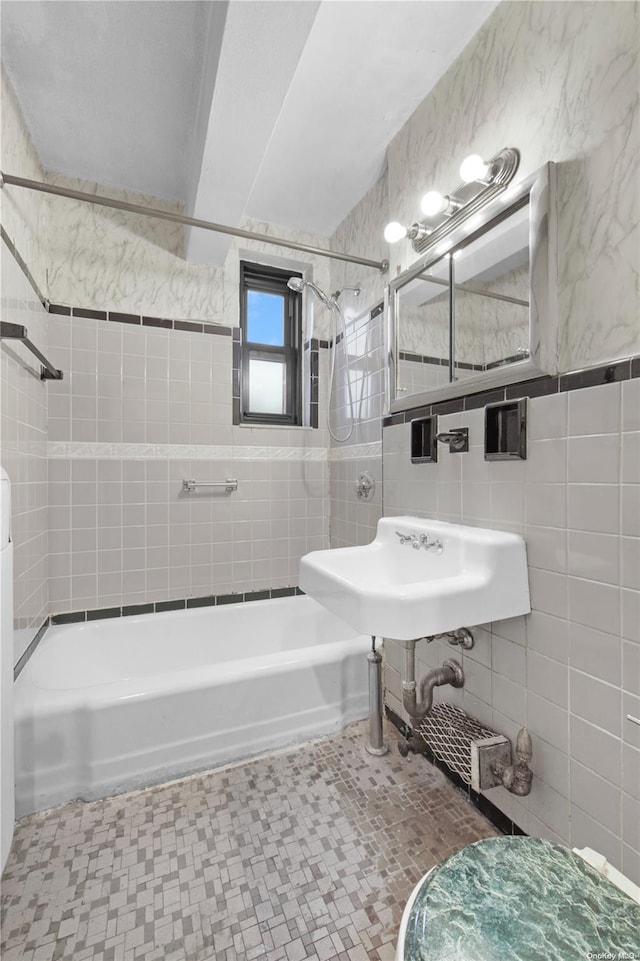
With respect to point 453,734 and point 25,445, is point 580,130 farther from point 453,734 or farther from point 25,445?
point 25,445

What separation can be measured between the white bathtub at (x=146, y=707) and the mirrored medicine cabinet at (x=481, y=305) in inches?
45.0

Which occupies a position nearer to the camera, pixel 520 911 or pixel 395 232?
pixel 520 911

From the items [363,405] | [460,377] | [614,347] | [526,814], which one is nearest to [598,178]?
[614,347]

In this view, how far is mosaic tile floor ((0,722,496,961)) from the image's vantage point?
919 mm

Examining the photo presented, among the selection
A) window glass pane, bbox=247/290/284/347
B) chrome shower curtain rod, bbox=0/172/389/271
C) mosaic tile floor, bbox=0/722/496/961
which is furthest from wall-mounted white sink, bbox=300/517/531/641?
window glass pane, bbox=247/290/284/347

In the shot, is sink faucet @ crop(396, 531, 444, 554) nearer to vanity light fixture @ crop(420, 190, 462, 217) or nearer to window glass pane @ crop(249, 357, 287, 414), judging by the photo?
vanity light fixture @ crop(420, 190, 462, 217)

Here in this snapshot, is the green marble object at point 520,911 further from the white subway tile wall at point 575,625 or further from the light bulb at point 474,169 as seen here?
the light bulb at point 474,169

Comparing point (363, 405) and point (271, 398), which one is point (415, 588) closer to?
point (363, 405)

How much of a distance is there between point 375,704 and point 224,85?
2.08 metres

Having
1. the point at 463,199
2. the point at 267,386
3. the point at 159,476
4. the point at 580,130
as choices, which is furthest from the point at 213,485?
the point at 580,130

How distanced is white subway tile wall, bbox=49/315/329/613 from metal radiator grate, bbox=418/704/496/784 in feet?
4.13

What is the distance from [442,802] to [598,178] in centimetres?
178

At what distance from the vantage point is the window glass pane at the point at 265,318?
249 cm

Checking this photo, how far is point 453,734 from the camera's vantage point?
1.22 m
